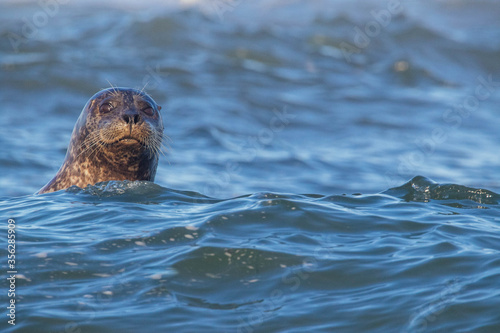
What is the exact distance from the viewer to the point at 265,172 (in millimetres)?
16906

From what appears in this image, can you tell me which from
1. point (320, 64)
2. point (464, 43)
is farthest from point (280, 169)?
point (464, 43)

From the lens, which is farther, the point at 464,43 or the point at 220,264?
the point at 464,43

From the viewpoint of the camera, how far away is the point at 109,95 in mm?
8703

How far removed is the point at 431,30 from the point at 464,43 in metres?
1.45

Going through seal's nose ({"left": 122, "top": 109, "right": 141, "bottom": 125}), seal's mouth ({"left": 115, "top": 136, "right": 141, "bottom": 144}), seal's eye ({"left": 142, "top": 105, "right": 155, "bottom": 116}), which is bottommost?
seal's mouth ({"left": 115, "top": 136, "right": 141, "bottom": 144})

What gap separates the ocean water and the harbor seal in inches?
10.0

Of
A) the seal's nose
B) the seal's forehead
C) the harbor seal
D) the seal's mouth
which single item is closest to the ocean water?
the harbor seal

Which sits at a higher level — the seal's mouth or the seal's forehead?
the seal's forehead

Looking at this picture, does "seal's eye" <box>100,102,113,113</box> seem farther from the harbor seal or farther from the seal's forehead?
the seal's forehead

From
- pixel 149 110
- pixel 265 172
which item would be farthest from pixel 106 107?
pixel 265 172

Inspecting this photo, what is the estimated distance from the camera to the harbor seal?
8.30m

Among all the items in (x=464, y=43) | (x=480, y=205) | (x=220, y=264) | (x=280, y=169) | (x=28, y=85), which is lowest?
(x=220, y=264)

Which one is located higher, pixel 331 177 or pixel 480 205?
pixel 331 177

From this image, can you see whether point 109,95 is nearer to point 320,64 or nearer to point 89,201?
point 89,201
